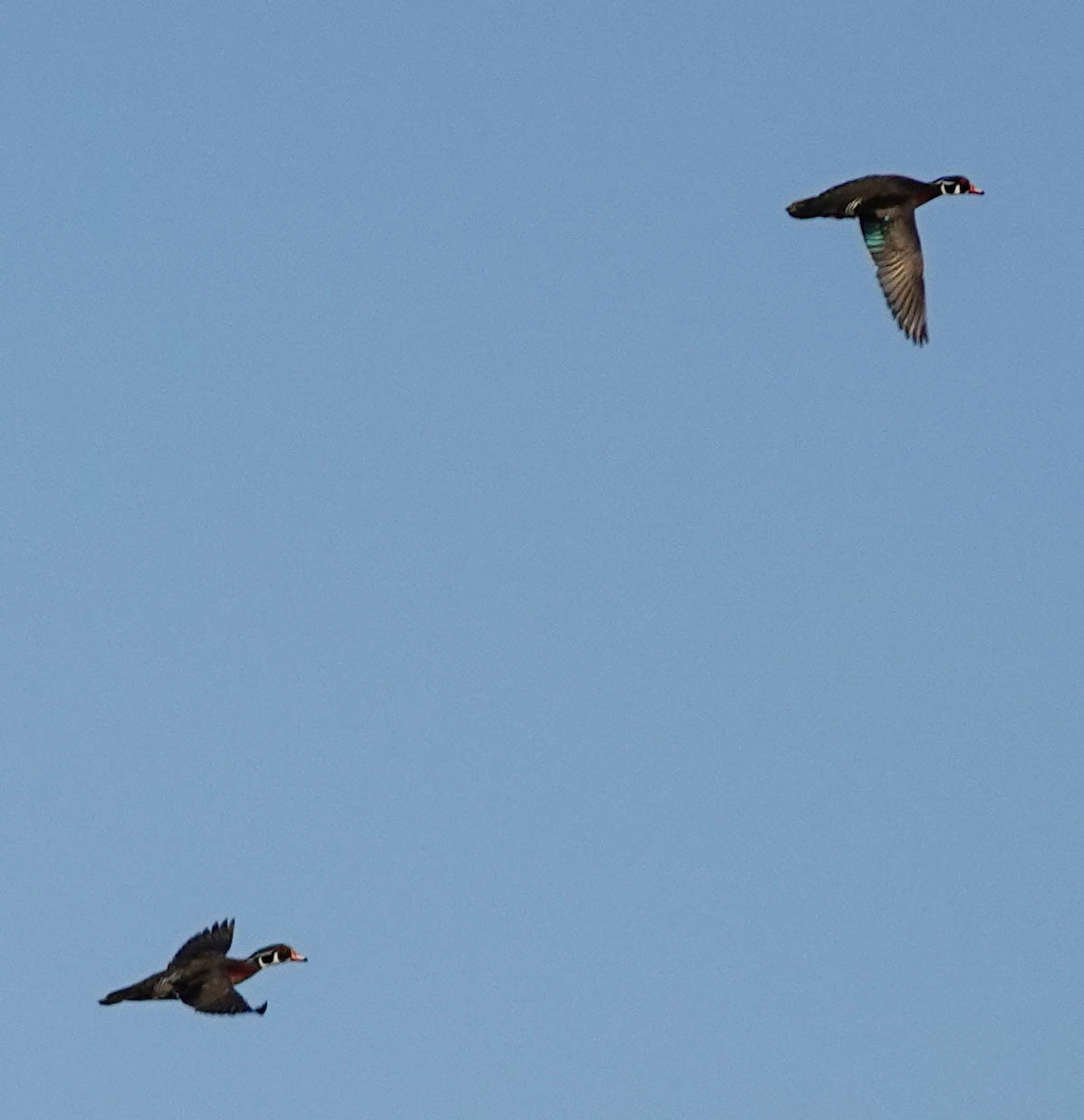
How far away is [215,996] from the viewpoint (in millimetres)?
192250

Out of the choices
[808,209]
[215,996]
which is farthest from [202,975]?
[808,209]

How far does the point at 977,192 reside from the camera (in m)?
194

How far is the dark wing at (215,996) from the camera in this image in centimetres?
19112

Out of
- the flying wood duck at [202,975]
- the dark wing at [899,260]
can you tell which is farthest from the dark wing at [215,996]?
the dark wing at [899,260]

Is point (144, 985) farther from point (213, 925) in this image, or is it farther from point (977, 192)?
point (977, 192)

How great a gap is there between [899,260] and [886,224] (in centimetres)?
89

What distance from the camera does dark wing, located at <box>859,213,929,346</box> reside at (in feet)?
633

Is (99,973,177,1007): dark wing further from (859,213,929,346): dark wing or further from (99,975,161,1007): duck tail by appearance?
(859,213,929,346): dark wing

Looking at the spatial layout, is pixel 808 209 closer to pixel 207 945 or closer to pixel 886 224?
pixel 886 224

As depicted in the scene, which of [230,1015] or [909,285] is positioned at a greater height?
[909,285]

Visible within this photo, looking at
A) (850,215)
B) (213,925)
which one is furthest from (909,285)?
(213,925)

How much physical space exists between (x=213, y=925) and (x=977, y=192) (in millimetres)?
24159

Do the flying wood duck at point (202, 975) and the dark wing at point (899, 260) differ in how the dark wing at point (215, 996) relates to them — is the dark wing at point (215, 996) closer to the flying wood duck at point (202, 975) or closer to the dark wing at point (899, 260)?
the flying wood duck at point (202, 975)

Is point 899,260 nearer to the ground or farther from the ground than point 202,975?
farther from the ground
